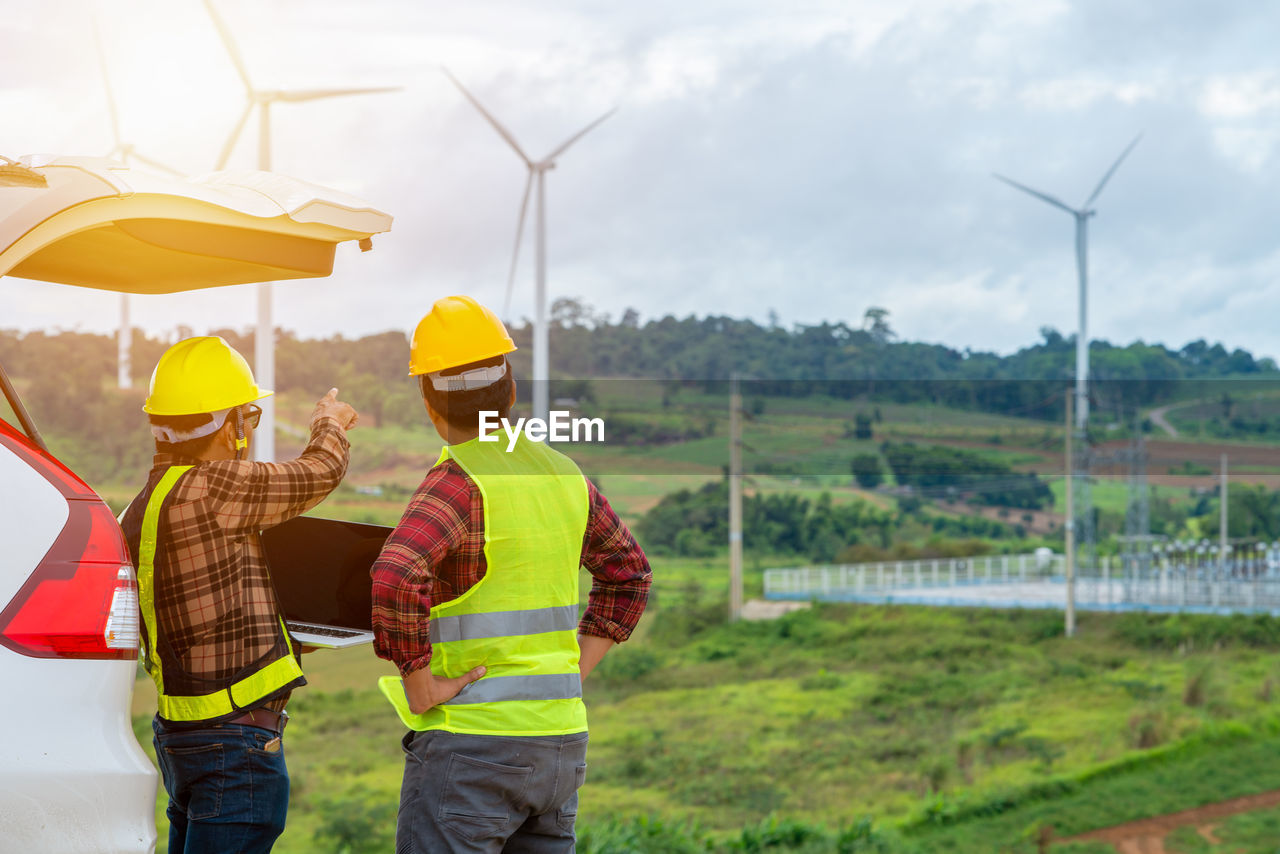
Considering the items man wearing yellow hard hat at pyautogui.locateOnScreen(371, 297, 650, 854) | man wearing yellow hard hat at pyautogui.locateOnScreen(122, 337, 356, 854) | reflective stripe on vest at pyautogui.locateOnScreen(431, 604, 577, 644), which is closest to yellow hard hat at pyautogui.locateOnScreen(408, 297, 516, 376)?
man wearing yellow hard hat at pyautogui.locateOnScreen(371, 297, 650, 854)

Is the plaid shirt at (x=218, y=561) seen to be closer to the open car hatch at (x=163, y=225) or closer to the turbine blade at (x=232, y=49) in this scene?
the open car hatch at (x=163, y=225)

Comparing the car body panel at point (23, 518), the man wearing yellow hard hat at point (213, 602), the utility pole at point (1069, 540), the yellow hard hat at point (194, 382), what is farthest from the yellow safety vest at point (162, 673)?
the utility pole at point (1069, 540)

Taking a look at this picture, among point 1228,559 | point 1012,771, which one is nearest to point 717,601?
point 1228,559

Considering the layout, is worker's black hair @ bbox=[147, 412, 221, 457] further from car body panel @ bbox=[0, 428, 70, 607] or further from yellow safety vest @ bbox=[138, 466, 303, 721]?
car body panel @ bbox=[0, 428, 70, 607]

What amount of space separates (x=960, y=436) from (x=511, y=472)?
218 ft

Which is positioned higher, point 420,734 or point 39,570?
point 39,570

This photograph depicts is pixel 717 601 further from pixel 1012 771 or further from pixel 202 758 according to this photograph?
pixel 202 758

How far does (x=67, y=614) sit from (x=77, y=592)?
4cm

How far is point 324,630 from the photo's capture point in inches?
128

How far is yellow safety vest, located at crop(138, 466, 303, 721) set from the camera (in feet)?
8.92

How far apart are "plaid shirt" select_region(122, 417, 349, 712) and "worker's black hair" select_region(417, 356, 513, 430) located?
1.05ft

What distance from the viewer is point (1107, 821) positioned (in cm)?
2048

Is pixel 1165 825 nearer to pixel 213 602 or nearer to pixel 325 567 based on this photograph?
pixel 325 567

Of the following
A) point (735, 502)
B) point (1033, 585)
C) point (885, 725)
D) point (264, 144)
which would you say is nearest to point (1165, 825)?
point (885, 725)
